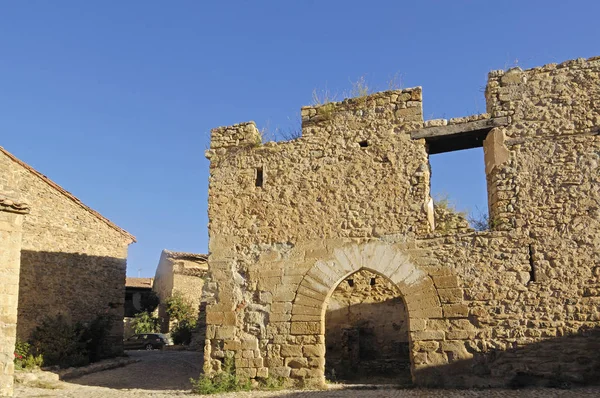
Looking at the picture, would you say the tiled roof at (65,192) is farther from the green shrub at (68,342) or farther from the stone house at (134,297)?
the stone house at (134,297)

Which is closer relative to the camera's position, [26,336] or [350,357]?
[350,357]

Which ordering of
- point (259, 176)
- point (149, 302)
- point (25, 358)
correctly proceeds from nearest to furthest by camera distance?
point (259, 176) < point (25, 358) < point (149, 302)

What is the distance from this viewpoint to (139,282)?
26.7 m

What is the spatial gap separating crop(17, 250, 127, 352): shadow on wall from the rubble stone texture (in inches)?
213

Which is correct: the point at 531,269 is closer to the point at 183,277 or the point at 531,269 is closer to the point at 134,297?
the point at 183,277

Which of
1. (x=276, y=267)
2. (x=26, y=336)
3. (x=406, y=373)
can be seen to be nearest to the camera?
(x=276, y=267)

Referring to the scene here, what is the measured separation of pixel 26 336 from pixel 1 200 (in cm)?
602

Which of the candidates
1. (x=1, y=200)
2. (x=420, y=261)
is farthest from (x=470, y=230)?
(x=1, y=200)

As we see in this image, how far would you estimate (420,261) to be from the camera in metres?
8.57

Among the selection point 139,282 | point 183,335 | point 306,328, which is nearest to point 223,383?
point 306,328

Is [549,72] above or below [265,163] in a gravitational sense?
above

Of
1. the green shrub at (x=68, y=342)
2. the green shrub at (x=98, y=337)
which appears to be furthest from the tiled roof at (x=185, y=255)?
the green shrub at (x=68, y=342)

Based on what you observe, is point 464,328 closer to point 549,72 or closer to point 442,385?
point 442,385

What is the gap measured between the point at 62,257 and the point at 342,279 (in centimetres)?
827
